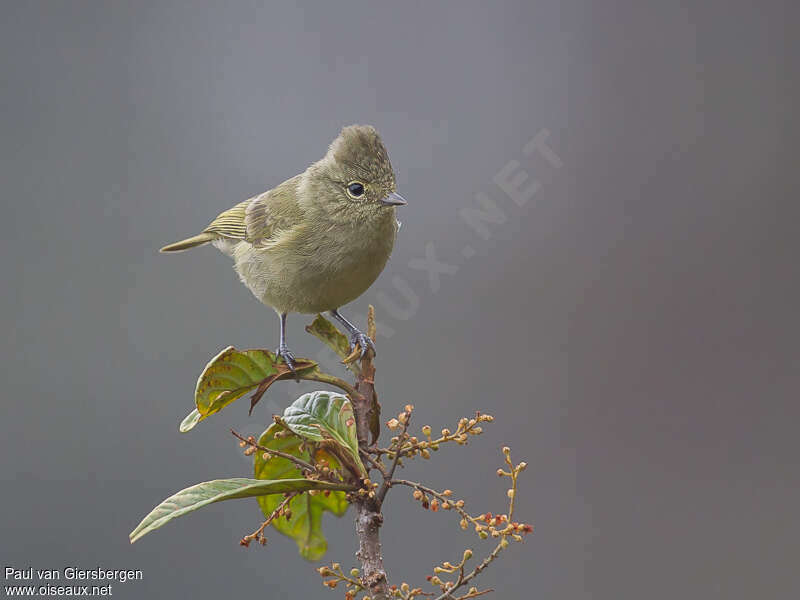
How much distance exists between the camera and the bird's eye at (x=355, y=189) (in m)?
2.14

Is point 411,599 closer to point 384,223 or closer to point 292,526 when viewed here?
point 292,526

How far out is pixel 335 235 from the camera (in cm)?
215

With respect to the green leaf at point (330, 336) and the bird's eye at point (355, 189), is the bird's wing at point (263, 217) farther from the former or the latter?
the green leaf at point (330, 336)

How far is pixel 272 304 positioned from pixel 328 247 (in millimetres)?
291

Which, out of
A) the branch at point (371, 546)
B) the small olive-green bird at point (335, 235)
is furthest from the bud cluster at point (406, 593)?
the small olive-green bird at point (335, 235)

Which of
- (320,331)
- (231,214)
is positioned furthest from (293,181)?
(320,331)

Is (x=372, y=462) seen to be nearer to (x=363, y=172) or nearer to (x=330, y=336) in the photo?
(x=330, y=336)

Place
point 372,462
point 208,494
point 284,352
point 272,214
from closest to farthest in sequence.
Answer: point 208,494 < point 372,462 < point 284,352 < point 272,214

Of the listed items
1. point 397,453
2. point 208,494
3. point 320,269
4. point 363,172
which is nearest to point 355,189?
point 363,172

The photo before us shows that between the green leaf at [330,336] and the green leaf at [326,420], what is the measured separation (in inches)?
8.8

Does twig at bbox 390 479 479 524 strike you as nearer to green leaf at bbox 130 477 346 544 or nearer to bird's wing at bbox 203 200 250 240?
green leaf at bbox 130 477 346 544

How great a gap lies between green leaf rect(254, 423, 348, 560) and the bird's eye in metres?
0.74

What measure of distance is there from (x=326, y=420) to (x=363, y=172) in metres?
0.80

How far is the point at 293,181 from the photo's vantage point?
98.9 inches
